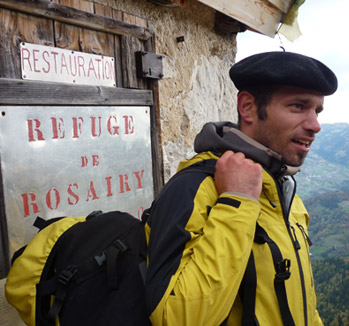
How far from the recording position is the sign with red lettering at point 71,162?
169 cm

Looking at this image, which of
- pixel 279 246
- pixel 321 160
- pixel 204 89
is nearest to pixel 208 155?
pixel 279 246

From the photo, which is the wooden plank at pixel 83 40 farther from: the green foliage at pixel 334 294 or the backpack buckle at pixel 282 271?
the green foliage at pixel 334 294

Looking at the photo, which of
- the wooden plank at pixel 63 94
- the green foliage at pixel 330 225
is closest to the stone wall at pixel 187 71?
the wooden plank at pixel 63 94

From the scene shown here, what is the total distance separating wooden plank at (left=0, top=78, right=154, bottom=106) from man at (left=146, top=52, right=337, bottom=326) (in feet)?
2.99

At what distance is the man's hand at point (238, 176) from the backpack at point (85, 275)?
0.32 metres

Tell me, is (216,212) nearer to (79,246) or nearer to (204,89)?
(79,246)

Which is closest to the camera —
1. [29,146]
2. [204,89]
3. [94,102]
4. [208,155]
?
[208,155]

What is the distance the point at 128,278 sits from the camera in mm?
1034

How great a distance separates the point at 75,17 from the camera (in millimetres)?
1938

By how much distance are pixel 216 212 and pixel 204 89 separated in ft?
7.06

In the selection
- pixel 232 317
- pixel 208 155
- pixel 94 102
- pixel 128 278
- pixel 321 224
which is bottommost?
pixel 321 224

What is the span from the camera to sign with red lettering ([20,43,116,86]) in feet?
5.76

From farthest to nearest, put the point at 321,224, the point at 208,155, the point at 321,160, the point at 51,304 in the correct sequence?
the point at 321,160, the point at 321,224, the point at 208,155, the point at 51,304

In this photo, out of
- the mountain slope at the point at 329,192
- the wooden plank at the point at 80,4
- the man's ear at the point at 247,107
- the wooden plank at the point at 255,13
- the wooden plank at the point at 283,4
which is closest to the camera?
the man's ear at the point at 247,107
